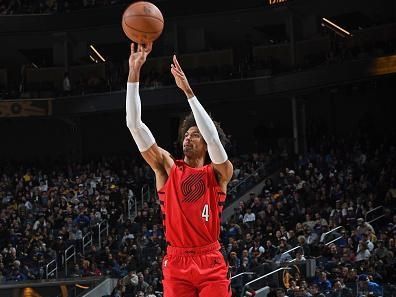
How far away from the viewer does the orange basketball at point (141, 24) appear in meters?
6.83

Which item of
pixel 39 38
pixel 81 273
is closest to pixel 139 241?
pixel 81 273

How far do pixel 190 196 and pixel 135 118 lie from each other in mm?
729

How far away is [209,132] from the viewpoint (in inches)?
251

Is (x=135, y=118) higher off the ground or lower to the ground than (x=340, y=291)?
higher

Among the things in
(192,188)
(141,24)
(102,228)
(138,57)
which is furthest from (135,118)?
(102,228)

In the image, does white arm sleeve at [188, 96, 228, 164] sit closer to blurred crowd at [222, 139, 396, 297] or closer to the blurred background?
blurred crowd at [222, 139, 396, 297]

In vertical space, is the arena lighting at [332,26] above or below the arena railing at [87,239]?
above

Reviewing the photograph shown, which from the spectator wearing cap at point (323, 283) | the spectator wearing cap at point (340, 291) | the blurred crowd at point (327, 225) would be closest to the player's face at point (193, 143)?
the blurred crowd at point (327, 225)

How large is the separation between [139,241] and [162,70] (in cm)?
1193

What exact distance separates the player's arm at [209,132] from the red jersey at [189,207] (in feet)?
Result: 0.34

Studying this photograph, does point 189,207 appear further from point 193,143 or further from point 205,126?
point 205,126

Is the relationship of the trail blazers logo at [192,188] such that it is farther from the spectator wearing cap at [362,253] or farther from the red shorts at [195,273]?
the spectator wearing cap at [362,253]

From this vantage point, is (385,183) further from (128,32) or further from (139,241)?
(128,32)

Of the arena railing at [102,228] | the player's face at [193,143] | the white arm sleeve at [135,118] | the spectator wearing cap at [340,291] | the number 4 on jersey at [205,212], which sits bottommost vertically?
the spectator wearing cap at [340,291]
